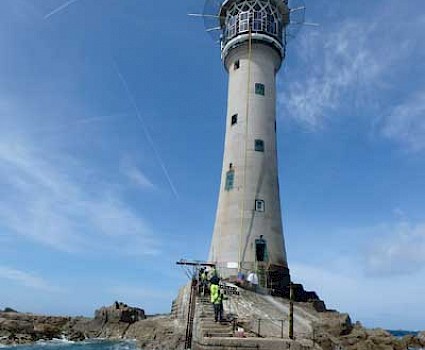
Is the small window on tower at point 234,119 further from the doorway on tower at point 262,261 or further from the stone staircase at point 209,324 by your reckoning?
A: the stone staircase at point 209,324

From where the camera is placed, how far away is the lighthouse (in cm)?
2895

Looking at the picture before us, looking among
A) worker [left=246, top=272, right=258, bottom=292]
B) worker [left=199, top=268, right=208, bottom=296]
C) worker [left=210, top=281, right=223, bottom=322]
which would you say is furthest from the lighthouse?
worker [left=210, top=281, right=223, bottom=322]

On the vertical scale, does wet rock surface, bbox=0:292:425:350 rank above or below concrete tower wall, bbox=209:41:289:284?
below

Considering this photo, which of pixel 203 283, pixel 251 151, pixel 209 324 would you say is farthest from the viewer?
pixel 251 151

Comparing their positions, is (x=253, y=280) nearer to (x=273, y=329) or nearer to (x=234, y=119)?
(x=273, y=329)

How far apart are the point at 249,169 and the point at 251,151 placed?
4.52 ft

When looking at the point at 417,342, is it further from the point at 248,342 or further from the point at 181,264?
the point at 248,342

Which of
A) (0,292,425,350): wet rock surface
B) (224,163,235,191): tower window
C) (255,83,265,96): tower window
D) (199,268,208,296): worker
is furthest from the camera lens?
(255,83,265,96): tower window

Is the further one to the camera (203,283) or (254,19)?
(254,19)

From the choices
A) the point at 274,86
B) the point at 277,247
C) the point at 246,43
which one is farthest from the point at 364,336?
the point at 246,43

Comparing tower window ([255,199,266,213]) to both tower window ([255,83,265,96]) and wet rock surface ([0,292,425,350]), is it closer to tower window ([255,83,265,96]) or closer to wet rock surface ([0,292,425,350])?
wet rock surface ([0,292,425,350])

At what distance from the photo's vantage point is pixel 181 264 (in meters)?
25.0

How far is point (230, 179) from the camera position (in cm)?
3097

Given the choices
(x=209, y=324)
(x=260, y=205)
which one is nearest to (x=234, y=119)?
(x=260, y=205)
